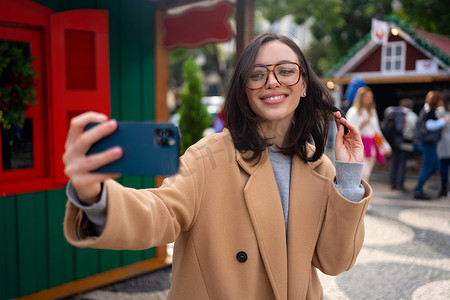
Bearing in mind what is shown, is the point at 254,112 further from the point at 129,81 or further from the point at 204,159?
the point at 129,81

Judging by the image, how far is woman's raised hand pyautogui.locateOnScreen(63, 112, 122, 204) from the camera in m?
0.85

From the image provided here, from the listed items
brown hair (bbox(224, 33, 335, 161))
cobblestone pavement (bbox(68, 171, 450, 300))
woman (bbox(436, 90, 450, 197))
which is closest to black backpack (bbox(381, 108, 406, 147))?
woman (bbox(436, 90, 450, 197))

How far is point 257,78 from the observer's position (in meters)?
1.53

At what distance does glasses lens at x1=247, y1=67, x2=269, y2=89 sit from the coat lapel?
0.33 meters

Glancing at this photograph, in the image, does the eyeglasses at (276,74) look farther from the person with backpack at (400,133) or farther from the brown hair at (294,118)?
the person with backpack at (400,133)

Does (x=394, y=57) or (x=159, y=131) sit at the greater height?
(x=394, y=57)

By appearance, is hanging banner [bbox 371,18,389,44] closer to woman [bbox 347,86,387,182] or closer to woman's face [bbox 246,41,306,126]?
woman [bbox 347,86,387,182]

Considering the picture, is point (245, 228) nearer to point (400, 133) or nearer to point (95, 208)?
point (95, 208)

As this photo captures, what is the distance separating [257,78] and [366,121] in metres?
5.09

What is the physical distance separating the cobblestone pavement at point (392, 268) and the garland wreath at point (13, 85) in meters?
1.68

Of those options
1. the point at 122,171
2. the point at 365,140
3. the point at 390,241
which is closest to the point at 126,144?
the point at 122,171

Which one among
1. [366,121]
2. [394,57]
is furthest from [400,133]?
[394,57]

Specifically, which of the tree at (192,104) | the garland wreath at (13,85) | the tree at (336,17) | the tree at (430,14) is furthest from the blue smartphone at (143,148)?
the tree at (336,17)

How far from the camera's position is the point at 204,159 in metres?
1.45
